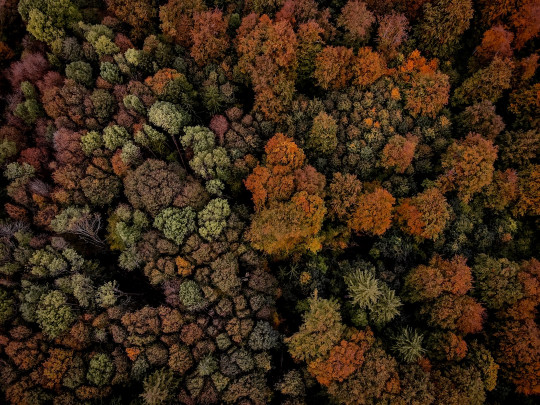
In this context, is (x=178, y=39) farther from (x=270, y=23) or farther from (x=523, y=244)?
(x=523, y=244)

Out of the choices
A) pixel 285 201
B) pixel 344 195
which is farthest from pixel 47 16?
pixel 344 195

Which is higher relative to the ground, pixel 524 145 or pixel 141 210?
pixel 524 145

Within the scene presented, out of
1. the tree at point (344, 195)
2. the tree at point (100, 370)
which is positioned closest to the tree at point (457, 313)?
the tree at point (344, 195)

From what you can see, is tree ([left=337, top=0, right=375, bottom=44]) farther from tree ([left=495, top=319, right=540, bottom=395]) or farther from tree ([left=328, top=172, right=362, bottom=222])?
tree ([left=495, top=319, right=540, bottom=395])

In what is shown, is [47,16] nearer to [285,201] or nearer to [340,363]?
[285,201]

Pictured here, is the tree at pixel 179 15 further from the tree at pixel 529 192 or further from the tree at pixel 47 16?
the tree at pixel 529 192

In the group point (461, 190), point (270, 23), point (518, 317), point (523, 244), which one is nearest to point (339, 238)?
point (461, 190)
